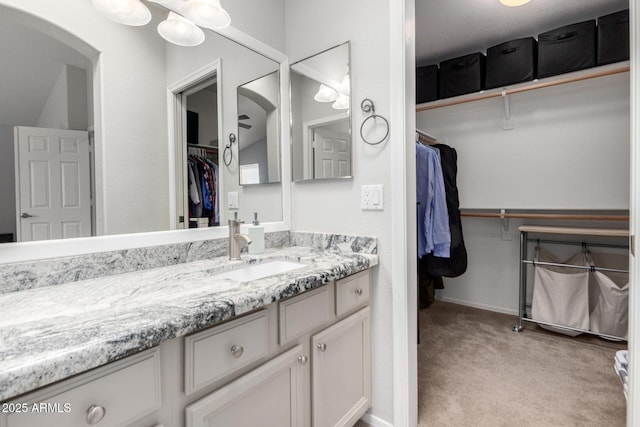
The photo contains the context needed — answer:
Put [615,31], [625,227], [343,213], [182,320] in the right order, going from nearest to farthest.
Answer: [182,320], [343,213], [615,31], [625,227]

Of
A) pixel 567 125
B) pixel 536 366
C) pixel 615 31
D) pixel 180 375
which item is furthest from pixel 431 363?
pixel 615 31

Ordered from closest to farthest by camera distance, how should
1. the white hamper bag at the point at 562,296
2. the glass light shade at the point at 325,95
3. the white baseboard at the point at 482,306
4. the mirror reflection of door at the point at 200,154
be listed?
1. the mirror reflection of door at the point at 200,154
2. the glass light shade at the point at 325,95
3. the white hamper bag at the point at 562,296
4. the white baseboard at the point at 482,306

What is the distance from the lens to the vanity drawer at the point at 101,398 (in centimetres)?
52

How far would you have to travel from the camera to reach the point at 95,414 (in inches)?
22.6

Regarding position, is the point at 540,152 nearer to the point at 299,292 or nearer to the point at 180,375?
the point at 299,292

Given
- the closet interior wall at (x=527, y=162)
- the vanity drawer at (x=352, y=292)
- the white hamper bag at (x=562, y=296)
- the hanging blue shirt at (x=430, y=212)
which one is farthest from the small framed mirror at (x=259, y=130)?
the white hamper bag at (x=562, y=296)

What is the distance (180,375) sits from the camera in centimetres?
74

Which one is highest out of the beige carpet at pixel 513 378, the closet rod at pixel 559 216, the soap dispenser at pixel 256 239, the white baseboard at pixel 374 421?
the closet rod at pixel 559 216

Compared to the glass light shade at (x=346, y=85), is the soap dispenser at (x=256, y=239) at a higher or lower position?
lower

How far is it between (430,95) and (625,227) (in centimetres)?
193

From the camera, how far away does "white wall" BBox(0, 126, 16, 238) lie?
0.91 m

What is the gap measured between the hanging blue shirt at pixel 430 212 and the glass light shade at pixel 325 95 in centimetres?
68

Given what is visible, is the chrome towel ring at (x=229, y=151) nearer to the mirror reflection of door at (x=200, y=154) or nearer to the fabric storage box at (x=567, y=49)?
the mirror reflection of door at (x=200, y=154)

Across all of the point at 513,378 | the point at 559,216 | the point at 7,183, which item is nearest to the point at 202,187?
the point at 7,183
